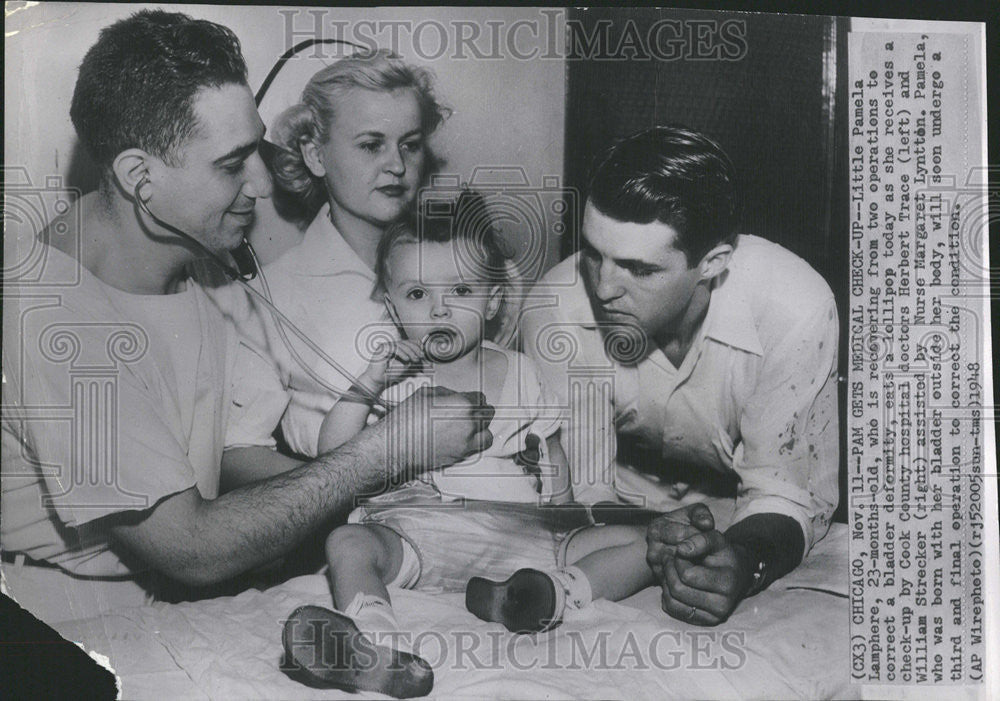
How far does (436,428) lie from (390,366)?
0.14 meters

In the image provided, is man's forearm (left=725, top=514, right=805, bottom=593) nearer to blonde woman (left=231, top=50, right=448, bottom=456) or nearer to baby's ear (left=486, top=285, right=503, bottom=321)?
baby's ear (left=486, top=285, right=503, bottom=321)

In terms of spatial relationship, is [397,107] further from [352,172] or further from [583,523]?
[583,523]

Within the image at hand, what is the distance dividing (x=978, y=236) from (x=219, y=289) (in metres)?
1.37

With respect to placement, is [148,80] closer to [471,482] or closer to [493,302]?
[493,302]

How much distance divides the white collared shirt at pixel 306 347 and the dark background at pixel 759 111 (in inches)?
15.7

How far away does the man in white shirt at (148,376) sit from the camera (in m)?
1.73

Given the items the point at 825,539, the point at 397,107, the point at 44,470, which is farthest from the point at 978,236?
the point at 44,470

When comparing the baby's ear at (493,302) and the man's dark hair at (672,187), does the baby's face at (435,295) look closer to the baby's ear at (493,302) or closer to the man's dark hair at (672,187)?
the baby's ear at (493,302)

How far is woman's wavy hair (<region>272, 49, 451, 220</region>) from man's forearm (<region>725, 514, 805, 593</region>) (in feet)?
2.77

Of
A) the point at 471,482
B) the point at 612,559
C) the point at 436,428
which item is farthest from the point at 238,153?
the point at 612,559

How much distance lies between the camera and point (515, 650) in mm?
1753

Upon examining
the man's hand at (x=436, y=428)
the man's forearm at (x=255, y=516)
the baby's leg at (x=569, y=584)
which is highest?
the man's hand at (x=436, y=428)

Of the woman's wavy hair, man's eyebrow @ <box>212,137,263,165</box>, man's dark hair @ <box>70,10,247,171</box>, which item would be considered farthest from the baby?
man's dark hair @ <box>70,10,247,171</box>

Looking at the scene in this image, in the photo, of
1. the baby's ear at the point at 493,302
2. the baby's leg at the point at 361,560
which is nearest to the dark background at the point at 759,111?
the baby's ear at the point at 493,302
